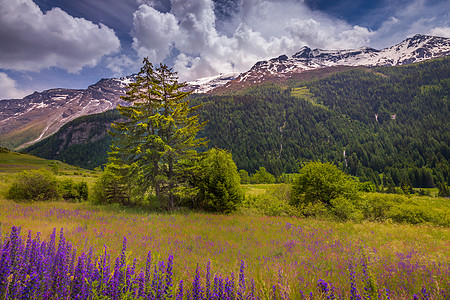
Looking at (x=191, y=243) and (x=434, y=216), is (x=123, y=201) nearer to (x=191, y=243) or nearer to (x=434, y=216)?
(x=191, y=243)

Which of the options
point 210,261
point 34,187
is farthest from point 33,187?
point 210,261

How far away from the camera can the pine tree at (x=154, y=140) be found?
17344 mm

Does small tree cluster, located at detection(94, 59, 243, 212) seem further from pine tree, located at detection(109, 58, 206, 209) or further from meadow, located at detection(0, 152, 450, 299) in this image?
meadow, located at detection(0, 152, 450, 299)

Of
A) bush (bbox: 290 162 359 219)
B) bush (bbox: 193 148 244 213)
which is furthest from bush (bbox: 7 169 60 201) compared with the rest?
bush (bbox: 290 162 359 219)

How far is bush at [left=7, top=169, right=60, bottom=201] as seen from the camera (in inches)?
703

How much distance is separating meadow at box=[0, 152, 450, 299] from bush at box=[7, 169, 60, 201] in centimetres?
948

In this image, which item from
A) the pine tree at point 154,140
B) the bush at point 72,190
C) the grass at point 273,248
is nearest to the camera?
the grass at point 273,248

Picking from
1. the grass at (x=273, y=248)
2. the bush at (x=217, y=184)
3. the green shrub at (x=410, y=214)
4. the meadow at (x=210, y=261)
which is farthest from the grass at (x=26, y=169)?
the green shrub at (x=410, y=214)

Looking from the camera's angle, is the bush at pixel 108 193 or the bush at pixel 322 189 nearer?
the bush at pixel 322 189

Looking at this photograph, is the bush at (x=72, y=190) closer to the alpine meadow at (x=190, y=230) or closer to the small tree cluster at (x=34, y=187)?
the alpine meadow at (x=190, y=230)

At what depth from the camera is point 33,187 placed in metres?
18.5

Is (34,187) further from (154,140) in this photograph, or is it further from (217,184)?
(217,184)

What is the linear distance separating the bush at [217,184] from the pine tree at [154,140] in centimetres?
151

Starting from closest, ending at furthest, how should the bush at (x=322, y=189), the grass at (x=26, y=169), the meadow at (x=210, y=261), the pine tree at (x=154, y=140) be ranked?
the meadow at (x=210, y=261), the pine tree at (x=154, y=140), the bush at (x=322, y=189), the grass at (x=26, y=169)
